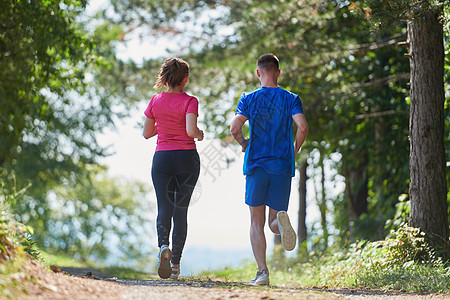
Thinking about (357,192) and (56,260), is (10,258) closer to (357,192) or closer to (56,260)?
(56,260)

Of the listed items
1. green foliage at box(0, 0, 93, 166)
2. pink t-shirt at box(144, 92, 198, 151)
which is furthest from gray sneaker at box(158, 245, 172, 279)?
green foliage at box(0, 0, 93, 166)

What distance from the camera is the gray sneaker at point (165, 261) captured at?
536 cm

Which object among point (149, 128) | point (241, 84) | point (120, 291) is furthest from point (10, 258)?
point (241, 84)

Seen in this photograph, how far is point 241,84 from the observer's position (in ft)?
42.3

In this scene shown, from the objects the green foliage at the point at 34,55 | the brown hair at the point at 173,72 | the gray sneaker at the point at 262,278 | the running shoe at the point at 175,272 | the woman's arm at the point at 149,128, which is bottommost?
the gray sneaker at the point at 262,278

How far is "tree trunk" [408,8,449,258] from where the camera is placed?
7062mm

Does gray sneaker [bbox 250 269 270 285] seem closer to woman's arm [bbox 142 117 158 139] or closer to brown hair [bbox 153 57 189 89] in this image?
woman's arm [bbox 142 117 158 139]

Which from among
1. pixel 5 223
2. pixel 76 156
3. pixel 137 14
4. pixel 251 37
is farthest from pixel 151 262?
pixel 5 223

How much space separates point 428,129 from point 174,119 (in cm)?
344

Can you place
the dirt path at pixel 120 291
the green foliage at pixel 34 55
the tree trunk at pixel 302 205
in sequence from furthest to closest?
the tree trunk at pixel 302 205 < the green foliage at pixel 34 55 < the dirt path at pixel 120 291

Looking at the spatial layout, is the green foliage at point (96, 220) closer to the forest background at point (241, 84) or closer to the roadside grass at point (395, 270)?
the forest background at point (241, 84)

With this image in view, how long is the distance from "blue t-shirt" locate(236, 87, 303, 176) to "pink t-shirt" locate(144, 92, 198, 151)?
543mm

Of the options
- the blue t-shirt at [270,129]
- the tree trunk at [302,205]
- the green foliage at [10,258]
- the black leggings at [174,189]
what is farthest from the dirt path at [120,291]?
the tree trunk at [302,205]

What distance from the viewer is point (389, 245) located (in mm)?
7070
